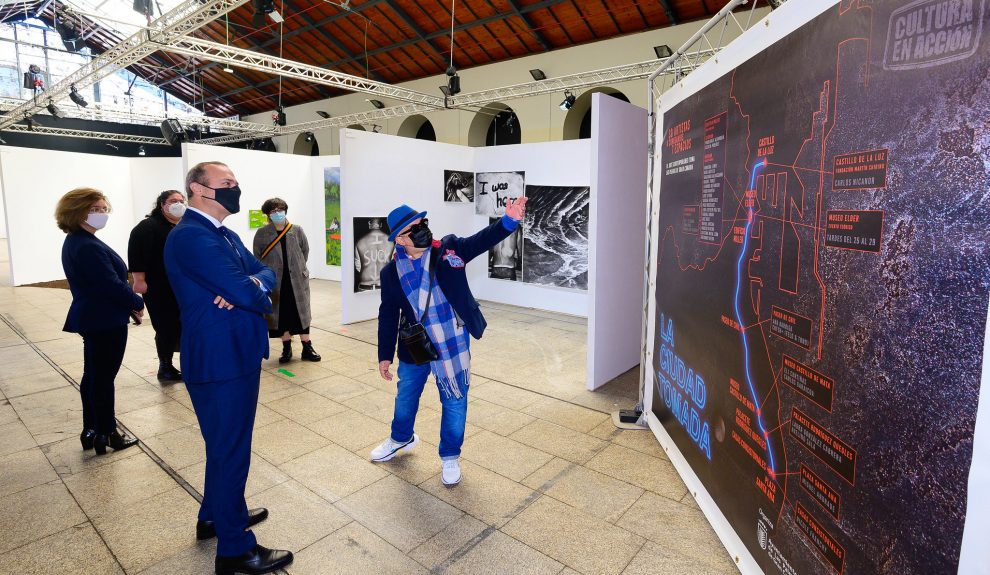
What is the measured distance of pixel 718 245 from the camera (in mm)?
2781

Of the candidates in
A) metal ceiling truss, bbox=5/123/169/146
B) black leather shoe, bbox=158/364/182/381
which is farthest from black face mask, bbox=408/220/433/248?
metal ceiling truss, bbox=5/123/169/146

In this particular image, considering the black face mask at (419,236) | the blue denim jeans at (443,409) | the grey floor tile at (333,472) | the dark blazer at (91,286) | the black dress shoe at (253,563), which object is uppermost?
the black face mask at (419,236)

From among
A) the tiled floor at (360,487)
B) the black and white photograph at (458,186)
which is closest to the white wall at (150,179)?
the black and white photograph at (458,186)

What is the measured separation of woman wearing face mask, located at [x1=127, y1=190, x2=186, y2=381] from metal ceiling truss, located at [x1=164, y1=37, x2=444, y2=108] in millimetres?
4900

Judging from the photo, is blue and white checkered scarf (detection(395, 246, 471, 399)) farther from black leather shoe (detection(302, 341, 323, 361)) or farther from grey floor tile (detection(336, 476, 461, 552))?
black leather shoe (detection(302, 341, 323, 361))

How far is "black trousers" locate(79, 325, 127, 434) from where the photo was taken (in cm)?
342

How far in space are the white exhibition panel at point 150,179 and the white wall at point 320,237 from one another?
3986 mm

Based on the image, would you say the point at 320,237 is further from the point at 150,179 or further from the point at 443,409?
the point at 443,409

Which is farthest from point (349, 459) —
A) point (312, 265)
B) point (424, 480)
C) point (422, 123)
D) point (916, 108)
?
point (422, 123)

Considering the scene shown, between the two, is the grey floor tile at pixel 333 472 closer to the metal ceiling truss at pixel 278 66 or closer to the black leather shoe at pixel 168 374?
the black leather shoe at pixel 168 374

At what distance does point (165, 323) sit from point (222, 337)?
11.3 ft

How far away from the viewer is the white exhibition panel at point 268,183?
9714mm

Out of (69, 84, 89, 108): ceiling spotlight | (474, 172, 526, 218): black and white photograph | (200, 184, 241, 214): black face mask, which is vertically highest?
(69, 84, 89, 108): ceiling spotlight

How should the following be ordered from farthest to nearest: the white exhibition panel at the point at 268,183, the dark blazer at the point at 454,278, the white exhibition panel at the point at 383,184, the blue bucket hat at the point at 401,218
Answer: the white exhibition panel at the point at 268,183 → the white exhibition panel at the point at 383,184 → the dark blazer at the point at 454,278 → the blue bucket hat at the point at 401,218
